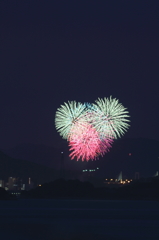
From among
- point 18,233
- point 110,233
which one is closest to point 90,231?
point 110,233

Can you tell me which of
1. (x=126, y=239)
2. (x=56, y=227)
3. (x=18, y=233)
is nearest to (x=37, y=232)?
(x=18, y=233)

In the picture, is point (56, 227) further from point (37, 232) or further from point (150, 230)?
point (150, 230)

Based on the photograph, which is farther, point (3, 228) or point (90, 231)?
point (3, 228)

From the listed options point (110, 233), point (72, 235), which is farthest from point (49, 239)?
point (110, 233)

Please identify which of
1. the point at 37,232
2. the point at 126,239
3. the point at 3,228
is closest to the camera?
the point at 126,239

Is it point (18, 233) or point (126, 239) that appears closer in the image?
point (126, 239)

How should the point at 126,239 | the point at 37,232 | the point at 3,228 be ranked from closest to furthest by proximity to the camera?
the point at 126,239 → the point at 37,232 → the point at 3,228

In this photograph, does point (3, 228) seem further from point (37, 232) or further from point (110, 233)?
point (110, 233)

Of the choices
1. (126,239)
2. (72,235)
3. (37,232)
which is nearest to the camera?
(126,239)
